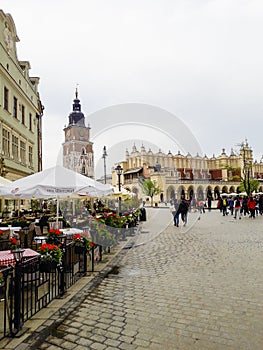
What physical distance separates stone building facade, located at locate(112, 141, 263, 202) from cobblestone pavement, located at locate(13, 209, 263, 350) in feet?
186

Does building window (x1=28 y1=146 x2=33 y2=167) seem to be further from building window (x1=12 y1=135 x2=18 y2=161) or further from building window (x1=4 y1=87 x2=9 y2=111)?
building window (x1=4 y1=87 x2=9 y2=111)

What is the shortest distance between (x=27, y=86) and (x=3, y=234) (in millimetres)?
24605

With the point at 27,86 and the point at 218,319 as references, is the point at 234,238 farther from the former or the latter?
the point at 27,86

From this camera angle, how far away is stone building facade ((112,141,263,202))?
6931 centimetres

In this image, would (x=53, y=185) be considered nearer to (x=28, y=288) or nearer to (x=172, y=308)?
(x=28, y=288)

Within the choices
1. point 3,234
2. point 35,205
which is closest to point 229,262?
Answer: point 3,234

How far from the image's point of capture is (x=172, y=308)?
17.2ft

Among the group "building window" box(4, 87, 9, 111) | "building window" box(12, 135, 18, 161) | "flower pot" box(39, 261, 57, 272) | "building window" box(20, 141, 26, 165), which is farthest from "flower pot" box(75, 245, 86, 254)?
"building window" box(20, 141, 26, 165)

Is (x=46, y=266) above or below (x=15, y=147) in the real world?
below

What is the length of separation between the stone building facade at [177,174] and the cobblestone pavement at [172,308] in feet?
186

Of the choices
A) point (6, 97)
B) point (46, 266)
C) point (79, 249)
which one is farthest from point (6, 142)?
point (46, 266)

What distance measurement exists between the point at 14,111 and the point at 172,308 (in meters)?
24.4

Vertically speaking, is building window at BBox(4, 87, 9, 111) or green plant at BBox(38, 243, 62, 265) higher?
building window at BBox(4, 87, 9, 111)

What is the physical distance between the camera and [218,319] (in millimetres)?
4754
